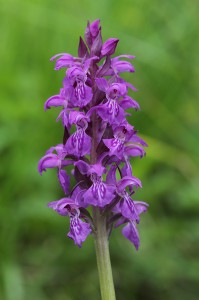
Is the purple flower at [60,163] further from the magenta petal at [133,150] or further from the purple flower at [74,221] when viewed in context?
the magenta petal at [133,150]

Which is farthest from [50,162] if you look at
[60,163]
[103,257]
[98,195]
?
[103,257]

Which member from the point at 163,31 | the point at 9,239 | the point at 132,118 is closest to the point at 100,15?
the point at 163,31

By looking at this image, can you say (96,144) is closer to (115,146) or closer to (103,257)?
(115,146)

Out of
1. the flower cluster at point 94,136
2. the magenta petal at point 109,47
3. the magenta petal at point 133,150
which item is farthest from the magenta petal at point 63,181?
the magenta petal at point 109,47

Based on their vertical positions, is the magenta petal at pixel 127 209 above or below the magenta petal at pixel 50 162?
below

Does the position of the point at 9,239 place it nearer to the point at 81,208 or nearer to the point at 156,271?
the point at 156,271

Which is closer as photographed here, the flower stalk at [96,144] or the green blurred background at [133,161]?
the flower stalk at [96,144]
